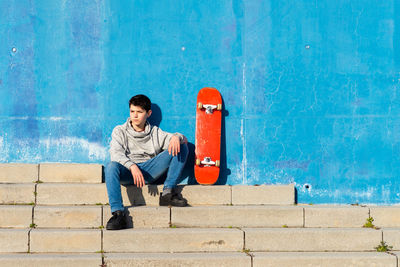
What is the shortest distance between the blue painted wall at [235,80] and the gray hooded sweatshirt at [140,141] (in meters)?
0.45

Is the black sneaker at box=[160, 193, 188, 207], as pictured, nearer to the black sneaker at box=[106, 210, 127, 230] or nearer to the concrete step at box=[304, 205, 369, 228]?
the black sneaker at box=[106, 210, 127, 230]

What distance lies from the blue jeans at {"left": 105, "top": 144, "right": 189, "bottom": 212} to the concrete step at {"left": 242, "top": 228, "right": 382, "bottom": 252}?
2.93ft

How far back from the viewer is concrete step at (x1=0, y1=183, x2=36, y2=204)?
5406mm

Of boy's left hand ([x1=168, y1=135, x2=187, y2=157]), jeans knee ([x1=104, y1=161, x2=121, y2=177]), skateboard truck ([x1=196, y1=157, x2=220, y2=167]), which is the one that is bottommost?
jeans knee ([x1=104, y1=161, x2=121, y2=177])

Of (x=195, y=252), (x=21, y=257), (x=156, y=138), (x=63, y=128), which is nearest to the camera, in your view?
(x=21, y=257)

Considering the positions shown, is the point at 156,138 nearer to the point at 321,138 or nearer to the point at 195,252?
the point at 195,252

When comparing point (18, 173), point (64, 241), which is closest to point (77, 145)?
point (18, 173)

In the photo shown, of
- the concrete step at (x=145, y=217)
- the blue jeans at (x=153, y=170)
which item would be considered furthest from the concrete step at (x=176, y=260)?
the blue jeans at (x=153, y=170)

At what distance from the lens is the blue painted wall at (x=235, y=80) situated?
6180 millimetres

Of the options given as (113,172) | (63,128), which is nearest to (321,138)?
(113,172)

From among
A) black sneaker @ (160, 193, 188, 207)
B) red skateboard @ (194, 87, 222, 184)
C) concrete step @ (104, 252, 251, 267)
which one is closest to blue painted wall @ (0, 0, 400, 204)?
red skateboard @ (194, 87, 222, 184)

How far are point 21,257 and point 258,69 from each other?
3.25 metres

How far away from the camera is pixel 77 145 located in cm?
618

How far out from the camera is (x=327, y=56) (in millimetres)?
6355
